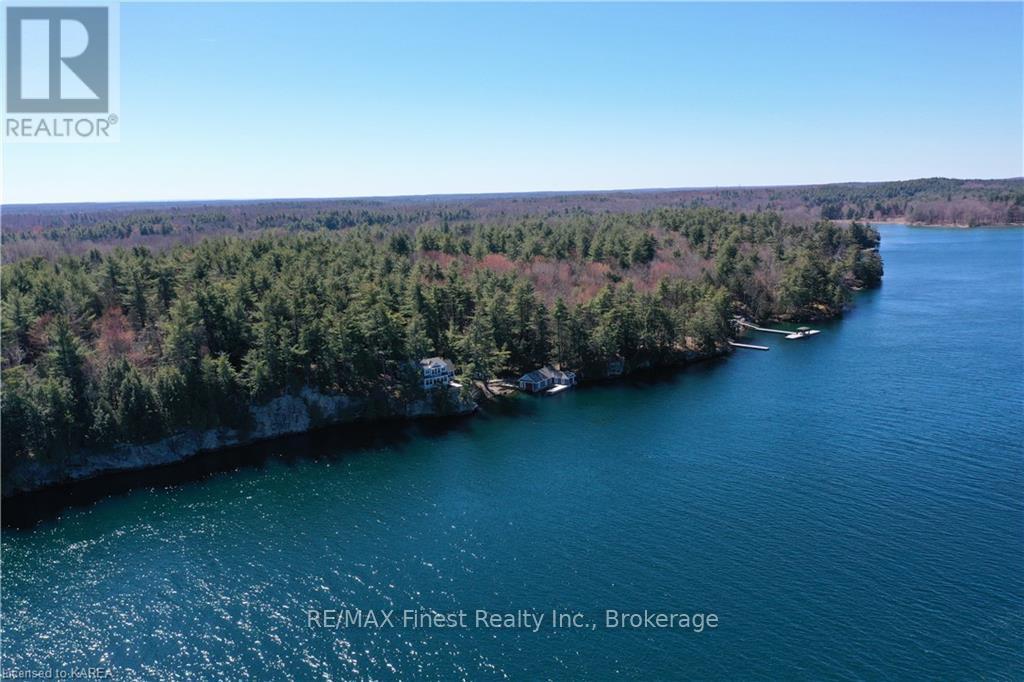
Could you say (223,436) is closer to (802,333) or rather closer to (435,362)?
(435,362)

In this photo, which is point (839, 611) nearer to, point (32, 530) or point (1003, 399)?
point (1003, 399)

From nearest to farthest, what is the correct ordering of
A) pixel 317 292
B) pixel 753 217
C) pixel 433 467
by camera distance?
1. pixel 433 467
2. pixel 317 292
3. pixel 753 217

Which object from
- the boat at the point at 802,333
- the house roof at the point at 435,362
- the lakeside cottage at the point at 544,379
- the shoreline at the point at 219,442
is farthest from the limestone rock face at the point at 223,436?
the boat at the point at 802,333

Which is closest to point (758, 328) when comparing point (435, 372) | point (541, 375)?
point (541, 375)

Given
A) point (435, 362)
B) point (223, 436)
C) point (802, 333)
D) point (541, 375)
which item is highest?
point (802, 333)

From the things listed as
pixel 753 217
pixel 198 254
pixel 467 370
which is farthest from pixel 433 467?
pixel 753 217
